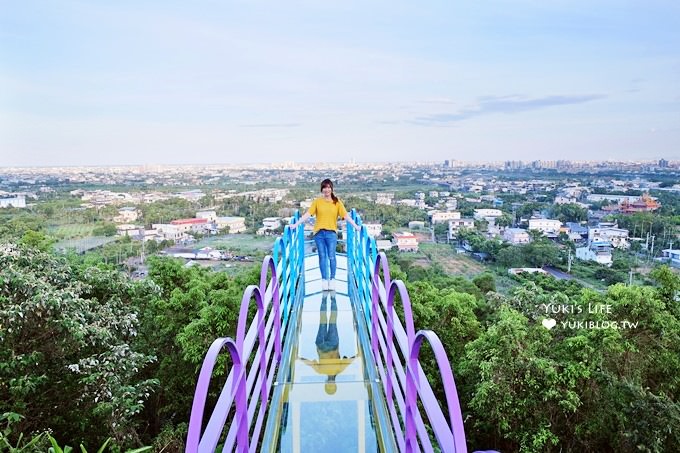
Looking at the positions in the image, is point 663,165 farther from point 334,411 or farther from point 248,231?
point 334,411

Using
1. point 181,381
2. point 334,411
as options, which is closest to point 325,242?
point 334,411

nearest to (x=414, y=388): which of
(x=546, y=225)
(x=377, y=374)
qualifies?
(x=377, y=374)

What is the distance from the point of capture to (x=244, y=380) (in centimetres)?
199

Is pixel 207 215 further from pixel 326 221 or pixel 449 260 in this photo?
pixel 326 221

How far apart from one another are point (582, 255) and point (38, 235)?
22.5 meters

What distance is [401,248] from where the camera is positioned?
26172 millimetres

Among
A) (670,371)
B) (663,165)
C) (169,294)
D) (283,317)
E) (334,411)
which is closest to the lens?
(334,411)

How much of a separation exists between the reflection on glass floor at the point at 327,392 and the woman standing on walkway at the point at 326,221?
871mm

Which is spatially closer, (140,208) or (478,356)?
(478,356)

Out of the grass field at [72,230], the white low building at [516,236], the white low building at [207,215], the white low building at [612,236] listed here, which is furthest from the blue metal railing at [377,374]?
the white low building at [516,236]

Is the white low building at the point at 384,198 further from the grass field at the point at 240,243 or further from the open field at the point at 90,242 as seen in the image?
the open field at the point at 90,242

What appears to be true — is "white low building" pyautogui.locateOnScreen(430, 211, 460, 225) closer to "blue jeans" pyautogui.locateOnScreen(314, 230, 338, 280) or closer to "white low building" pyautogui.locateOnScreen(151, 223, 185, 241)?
"white low building" pyautogui.locateOnScreen(151, 223, 185, 241)

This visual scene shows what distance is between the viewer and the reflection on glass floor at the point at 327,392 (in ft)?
8.13

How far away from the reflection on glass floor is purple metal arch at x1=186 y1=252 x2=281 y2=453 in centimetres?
16
